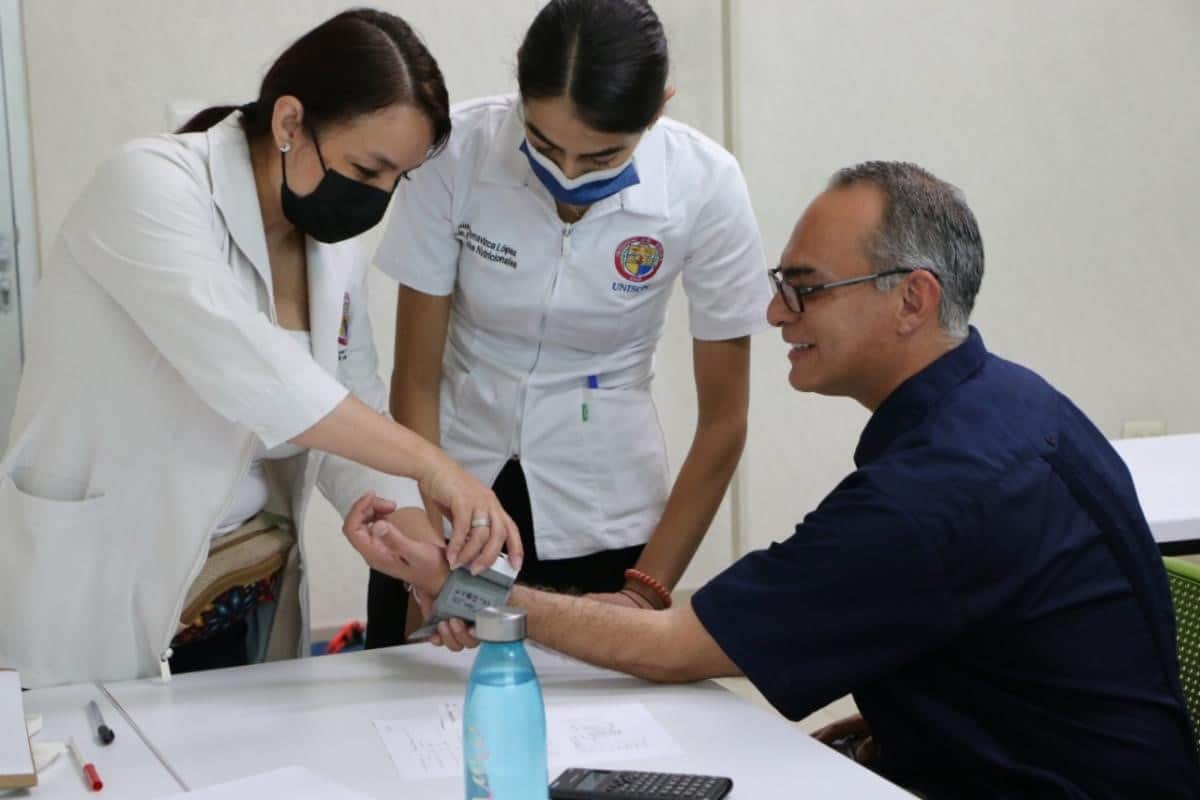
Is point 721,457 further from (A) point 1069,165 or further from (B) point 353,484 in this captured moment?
(A) point 1069,165

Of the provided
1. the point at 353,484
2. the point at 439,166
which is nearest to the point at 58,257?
the point at 353,484

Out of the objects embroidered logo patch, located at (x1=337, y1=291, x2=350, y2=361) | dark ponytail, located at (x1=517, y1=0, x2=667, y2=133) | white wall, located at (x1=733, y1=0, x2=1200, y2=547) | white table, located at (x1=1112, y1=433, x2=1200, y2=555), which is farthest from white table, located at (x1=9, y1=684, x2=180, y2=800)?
white wall, located at (x1=733, y1=0, x2=1200, y2=547)

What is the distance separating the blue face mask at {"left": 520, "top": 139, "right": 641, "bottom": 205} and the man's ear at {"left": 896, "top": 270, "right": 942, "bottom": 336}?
1.58 feet

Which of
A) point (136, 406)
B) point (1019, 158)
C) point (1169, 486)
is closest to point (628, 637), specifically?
point (136, 406)

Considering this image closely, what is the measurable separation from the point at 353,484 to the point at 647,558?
50cm

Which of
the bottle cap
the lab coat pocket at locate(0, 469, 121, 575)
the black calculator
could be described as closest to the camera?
the bottle cap

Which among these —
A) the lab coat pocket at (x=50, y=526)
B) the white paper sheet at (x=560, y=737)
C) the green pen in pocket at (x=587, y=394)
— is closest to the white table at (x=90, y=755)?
the lab coat pocket at (x=50, y=526)

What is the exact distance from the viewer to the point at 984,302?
4434 mm

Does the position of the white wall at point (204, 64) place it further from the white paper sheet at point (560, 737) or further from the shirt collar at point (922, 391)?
the white paper sheet at point (560, 737)

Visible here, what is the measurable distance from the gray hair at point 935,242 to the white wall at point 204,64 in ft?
6.40

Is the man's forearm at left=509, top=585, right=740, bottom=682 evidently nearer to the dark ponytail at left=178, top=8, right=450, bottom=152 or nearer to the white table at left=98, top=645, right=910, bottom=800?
the white table at left=98, top=645, right=910, bottom=800

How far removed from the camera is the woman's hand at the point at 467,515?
1601mm

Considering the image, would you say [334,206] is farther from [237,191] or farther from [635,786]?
[635,786]

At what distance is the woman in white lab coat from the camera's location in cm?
151
